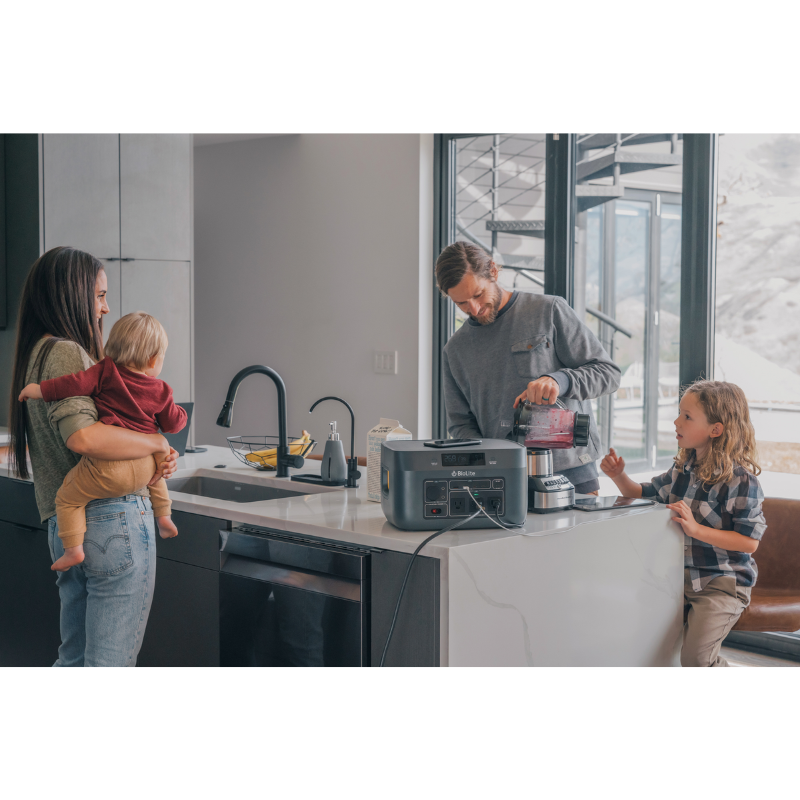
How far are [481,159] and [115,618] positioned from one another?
281 centimetres

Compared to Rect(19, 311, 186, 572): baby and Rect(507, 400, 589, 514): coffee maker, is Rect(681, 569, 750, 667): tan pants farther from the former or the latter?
Rect(19, 311, 186, 572): baby

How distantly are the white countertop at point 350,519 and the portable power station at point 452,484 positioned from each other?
0.03 metres

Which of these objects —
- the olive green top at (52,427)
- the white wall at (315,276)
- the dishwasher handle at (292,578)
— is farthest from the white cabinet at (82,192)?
the dishwasher handle at (292,578)

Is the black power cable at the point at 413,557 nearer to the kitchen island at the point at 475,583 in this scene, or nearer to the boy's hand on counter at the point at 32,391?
the kitchen island at the point at 475,583

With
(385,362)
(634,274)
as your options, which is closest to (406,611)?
(634,274)

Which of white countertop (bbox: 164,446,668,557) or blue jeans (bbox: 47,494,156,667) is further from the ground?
white countertop (bbox: 164,446,668,557)

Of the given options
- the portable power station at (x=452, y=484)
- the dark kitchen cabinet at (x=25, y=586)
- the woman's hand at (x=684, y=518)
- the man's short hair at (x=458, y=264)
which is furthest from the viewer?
the dark kitchen cabinet at (x=25, y=586)

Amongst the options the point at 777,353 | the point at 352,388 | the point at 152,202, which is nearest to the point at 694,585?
the point at 777,353

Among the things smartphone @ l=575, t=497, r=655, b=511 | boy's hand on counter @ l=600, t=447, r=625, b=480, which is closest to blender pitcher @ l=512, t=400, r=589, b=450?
smartphone @ l=575, t=497, r=655, b=511

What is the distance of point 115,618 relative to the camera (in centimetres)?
175

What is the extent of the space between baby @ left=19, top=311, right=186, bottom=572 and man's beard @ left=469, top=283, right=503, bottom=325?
1.01m

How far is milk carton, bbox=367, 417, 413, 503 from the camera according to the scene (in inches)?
78.5

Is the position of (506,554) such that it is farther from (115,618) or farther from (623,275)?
(623,275)

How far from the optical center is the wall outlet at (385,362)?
13.1 feet
